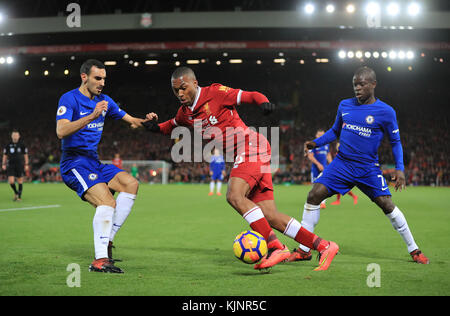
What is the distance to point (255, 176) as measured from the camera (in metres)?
5.36

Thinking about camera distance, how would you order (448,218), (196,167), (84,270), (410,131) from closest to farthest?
(84,270) → (448,218) → (196,167) → (410,131)

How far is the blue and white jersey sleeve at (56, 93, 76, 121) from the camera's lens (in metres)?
5.31

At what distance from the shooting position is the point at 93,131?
5.69 meters

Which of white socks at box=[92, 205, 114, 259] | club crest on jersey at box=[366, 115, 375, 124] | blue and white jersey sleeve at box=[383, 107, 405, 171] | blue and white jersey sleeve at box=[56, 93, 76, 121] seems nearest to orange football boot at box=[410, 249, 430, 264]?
blue and white jersey sleeve at box=[383, 107, 405, 171]

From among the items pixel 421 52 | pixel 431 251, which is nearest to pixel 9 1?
pixel 421 52

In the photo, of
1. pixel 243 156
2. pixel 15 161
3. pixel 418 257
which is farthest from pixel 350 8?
pixel 243 156

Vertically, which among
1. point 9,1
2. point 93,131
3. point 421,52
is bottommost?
point 93,131

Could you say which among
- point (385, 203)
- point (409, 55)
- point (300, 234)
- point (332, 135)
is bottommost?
point (300, 234)

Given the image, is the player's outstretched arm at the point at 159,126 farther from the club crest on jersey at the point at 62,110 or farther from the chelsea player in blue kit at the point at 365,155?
the chelsea player in blue kit at the point at 365,155

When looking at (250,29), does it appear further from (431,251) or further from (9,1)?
(431,251)

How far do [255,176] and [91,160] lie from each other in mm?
1944

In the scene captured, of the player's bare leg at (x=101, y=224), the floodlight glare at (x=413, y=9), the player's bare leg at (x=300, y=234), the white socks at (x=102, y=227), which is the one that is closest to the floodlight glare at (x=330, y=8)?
the floodlight glare at (x=413, y=9)

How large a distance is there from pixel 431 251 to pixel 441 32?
90.4 feet

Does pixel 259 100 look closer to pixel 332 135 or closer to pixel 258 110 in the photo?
pixel 332 135
